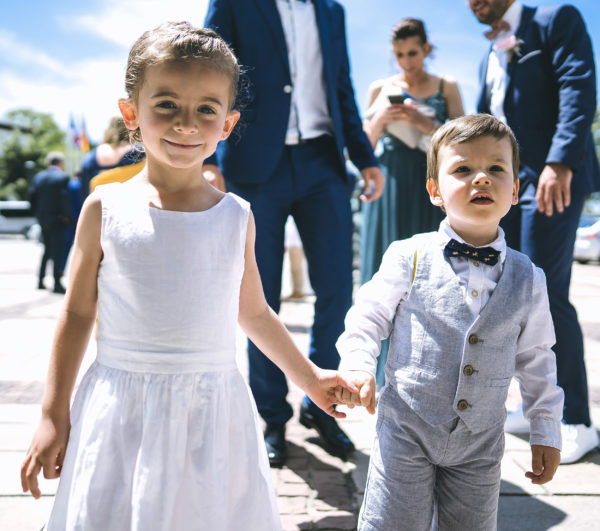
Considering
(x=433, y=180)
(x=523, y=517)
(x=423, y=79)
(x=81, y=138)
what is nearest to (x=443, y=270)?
(x=433, y=180)

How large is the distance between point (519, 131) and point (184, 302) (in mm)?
2053

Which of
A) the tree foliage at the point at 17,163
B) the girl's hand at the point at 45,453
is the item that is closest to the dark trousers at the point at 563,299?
the girl's hand at the point at 45,453

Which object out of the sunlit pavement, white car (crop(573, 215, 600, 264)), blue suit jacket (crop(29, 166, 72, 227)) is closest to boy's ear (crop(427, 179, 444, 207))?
the sunlit pavement

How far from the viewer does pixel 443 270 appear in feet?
5.32

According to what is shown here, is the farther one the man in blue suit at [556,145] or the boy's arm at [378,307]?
the man in blue suit at [556,145]

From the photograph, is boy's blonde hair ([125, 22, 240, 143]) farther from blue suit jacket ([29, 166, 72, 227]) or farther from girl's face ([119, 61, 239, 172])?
blue suit jacket ([29, 166, 72, 227])

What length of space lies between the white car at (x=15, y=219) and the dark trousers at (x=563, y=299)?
117 ft

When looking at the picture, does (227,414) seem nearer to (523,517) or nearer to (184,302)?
(184,302)

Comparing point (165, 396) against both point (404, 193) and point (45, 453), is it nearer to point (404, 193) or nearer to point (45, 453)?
point (45, 453)

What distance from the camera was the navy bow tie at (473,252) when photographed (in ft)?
5.30

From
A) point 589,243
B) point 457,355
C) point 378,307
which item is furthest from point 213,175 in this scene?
point 589,243

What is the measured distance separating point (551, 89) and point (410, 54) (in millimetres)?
1007

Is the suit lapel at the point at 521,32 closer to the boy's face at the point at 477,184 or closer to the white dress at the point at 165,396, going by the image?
the boy's face at the point at 477,184

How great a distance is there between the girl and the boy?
190 millimetres
